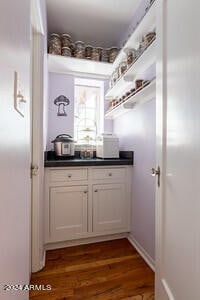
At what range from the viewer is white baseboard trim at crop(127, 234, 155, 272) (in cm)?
164

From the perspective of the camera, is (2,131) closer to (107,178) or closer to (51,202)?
(51,202)

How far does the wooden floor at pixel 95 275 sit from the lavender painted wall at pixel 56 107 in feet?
4.25

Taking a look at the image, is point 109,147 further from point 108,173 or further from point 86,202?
point 86,202

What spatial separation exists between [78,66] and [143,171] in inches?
61.7

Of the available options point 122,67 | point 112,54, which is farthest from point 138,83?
point 112,54

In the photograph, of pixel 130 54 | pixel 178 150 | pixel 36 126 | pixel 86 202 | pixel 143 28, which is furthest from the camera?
pixel 86 202

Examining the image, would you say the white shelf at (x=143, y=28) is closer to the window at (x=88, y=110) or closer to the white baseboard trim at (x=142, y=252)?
the window at (x=88, y=110)

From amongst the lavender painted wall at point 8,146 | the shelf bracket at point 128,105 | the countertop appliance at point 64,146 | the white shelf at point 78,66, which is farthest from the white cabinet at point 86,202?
the white shelf at point 78,66

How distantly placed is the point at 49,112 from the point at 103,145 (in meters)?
0.83

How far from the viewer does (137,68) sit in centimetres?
178

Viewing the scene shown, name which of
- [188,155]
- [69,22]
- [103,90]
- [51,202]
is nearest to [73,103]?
[103,90]

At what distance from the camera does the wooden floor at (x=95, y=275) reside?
1.34 metres

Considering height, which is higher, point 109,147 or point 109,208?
point 109,147

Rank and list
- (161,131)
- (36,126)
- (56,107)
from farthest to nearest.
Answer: (56,107) < (36,126) < (161,131)
